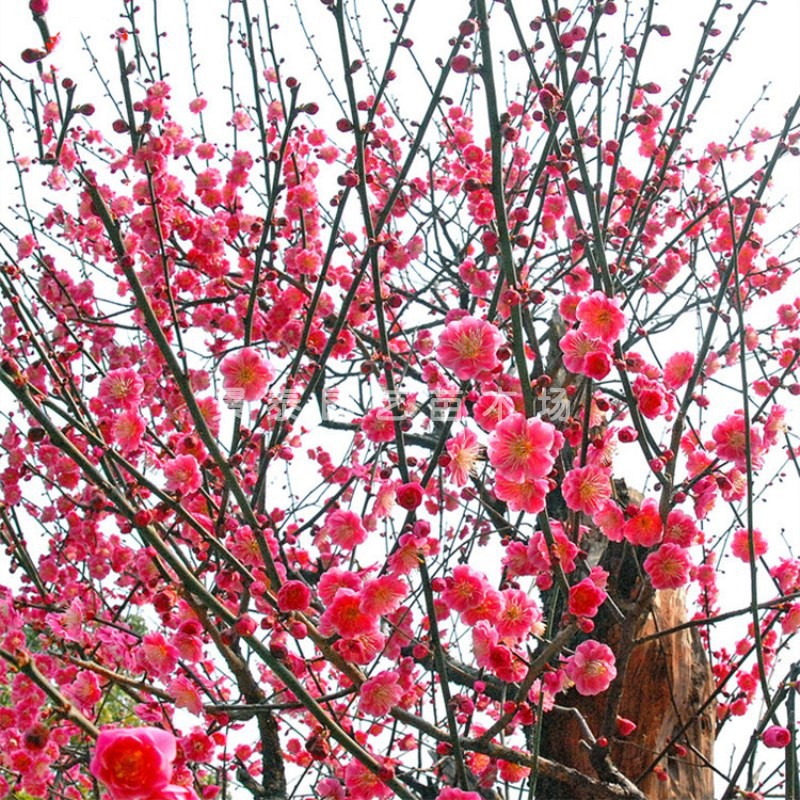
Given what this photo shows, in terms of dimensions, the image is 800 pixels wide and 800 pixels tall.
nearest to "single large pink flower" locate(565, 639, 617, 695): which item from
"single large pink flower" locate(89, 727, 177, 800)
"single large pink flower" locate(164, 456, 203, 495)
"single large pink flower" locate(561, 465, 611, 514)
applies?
"single large pink flower" locate(561, 465, 611, 514)

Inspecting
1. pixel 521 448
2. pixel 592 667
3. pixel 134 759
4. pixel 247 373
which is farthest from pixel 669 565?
pixel 134 759

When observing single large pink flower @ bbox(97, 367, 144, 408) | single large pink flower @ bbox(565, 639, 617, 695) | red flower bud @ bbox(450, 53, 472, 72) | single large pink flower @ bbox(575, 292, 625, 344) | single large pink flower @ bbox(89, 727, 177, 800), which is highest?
red flower bud @ bbox(450, 53, 472, 72)

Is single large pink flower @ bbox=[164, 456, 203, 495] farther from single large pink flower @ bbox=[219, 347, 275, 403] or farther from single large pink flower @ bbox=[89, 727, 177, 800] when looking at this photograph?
single large pink flower @ bbox=[89, 727, 177, 800]

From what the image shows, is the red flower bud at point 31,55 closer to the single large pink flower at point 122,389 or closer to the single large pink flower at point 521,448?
the single large pink flower at point 122,389

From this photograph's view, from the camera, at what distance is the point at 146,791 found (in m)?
1.20

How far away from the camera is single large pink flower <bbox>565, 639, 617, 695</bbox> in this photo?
2381mm

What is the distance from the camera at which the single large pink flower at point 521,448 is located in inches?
77.8

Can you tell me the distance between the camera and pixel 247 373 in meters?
2.59

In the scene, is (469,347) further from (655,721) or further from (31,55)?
(655,721)

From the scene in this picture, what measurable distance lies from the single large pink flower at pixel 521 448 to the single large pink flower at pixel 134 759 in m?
1.06

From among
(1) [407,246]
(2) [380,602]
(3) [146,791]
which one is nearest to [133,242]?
(1) [407,246]

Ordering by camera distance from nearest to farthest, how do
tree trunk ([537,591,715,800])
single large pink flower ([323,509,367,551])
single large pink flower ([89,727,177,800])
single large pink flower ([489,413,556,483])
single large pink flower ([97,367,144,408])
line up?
single large pink flower ([89,727,177,800])
single large pink flower ([489,413,556,483])
single large pink flower ([323,509,367,551])
single large pink flower ([97,367,144,408])
tree trunk ([537,591,715,800])

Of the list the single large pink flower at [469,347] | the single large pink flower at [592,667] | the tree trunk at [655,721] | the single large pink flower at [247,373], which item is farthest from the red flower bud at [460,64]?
the tree trunk at [655,721]

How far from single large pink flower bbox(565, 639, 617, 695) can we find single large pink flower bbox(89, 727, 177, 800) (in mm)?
1461
